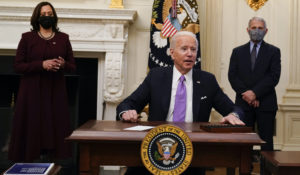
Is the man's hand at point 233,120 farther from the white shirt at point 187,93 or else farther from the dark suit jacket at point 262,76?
the dark suit jacket at point 262,76

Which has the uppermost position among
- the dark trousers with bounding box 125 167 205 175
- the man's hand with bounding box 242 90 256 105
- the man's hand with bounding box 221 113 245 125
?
the man's hand with bounding box 242 90 256 105

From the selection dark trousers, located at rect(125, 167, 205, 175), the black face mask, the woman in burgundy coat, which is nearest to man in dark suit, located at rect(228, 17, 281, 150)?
the woman in burgundy coat

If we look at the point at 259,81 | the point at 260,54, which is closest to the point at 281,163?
the point at 259,81

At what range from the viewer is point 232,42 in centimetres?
573

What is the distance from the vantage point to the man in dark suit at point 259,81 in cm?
428

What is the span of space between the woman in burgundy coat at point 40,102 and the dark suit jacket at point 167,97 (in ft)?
3.77

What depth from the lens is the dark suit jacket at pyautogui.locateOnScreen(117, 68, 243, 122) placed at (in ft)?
8.89

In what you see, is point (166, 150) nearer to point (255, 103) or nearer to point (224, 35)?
point (255, 103)

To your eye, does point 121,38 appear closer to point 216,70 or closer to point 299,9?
point 216,70

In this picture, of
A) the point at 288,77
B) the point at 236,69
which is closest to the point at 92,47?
the point at 236,69

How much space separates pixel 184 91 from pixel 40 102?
1531mm

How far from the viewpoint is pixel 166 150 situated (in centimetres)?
196

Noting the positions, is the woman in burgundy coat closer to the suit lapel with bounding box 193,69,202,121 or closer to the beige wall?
the suit lapel with bounding box 193,69,202,121

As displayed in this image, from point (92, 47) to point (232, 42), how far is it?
184 centimetres
